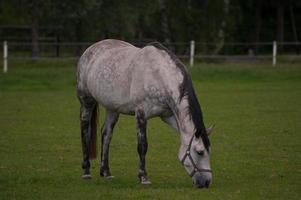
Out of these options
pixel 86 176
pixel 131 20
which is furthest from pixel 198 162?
pixel 131 20

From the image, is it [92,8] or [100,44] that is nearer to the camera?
[100,44]

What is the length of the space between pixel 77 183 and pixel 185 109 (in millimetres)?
2104

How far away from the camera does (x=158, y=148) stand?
15.1m

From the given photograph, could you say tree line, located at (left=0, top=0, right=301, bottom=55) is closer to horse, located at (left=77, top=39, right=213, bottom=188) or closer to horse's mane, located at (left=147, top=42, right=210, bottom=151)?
horse, located at (left=77, top=39, right=213, bottom=188)

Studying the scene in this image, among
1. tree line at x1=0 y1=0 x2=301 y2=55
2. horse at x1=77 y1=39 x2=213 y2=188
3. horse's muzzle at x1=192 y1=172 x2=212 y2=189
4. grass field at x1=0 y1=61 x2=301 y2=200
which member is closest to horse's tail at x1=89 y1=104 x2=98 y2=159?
horse at x1=77 y1=39 x2=213 y2=188

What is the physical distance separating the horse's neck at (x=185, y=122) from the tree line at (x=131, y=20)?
26.0 metres

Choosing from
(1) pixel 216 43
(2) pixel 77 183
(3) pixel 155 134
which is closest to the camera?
(2) pixel 77 183

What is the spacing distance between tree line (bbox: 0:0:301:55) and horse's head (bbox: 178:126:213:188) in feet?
85.8

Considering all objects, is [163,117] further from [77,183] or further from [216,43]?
[216,43]

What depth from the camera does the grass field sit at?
1049 cm

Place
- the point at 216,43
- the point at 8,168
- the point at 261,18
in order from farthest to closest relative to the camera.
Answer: the point at 261,18, the point at 216,43, the point at 8,168

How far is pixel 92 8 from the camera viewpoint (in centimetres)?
3650

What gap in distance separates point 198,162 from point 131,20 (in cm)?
2713

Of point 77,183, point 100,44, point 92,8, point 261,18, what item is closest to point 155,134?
point 100,44
